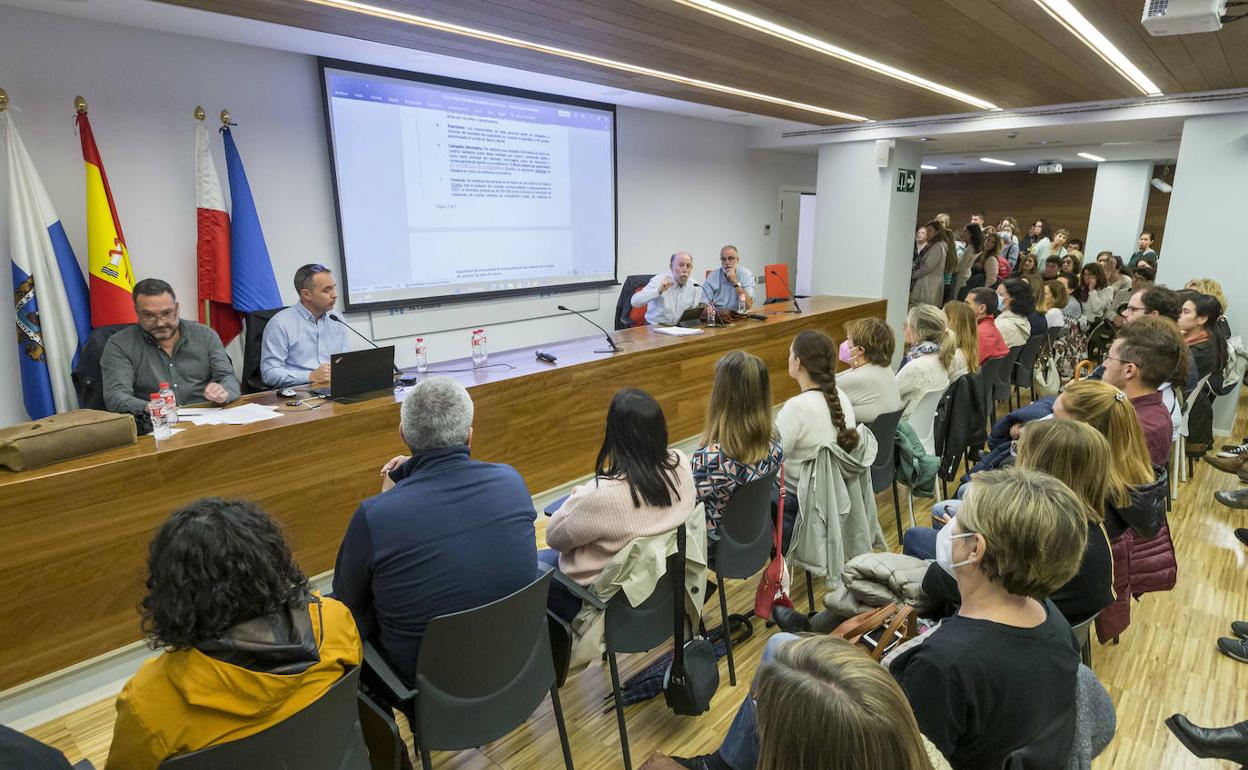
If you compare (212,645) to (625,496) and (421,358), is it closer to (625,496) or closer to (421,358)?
(625,496)

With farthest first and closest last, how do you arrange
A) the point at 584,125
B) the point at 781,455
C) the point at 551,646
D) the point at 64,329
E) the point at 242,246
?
the point at 584,125 → the point at 242,246 → the point at 64,329 → the point at 781,455 → the point at 551,646

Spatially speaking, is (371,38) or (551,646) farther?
(371,38)

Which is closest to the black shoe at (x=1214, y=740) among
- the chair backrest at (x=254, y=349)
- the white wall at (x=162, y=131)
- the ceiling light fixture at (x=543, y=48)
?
the ceiling light fixture at (x=543, y=48)

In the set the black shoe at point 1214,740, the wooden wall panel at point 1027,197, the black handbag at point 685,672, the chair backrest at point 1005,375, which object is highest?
the wooden wall panel at point 1027,197

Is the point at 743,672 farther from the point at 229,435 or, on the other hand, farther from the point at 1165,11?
the point at 1165,11

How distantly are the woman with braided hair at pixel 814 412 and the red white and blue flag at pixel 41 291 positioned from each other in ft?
12.2

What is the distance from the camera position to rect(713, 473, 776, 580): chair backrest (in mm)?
2311

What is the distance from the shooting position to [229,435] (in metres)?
2.56

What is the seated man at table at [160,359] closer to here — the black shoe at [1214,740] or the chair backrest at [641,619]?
the chair backrest at [641,619]

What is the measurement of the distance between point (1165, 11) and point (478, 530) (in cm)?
326

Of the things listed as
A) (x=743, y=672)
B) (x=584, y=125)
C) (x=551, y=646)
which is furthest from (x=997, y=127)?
(x=551, y=646)

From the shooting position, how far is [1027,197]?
13047mm

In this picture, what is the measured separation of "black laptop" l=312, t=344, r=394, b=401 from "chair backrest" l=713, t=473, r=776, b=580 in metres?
1.83

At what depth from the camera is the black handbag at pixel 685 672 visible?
6.65 ft
